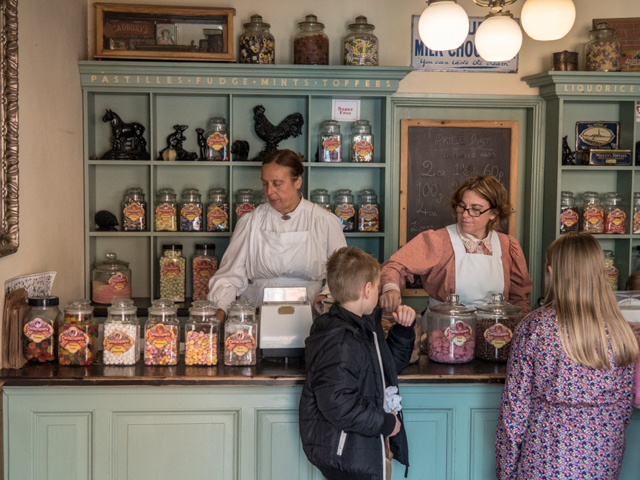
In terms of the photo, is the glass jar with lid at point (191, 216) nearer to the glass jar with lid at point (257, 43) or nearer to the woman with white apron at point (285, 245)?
the woman with white apron at point (285, 245)

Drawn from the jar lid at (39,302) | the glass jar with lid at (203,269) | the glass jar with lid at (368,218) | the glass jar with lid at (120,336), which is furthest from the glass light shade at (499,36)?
the glass jar with lid at (203,269)

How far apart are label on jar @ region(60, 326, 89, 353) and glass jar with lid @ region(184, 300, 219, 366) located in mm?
318

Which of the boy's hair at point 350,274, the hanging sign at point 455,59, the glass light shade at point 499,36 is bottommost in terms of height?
the boy's hair at point 350,274

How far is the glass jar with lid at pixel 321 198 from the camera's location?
3.66 meters

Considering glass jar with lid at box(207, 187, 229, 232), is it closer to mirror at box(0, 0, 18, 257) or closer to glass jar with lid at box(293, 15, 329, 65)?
glass jar with lid at box(293, 15, 329, 65)

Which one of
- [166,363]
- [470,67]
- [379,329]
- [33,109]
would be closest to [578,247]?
[379,329]

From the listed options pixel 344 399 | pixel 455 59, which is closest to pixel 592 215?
pixel 455 59

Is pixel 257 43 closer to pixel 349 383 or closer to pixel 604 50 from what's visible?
pixel 604 50

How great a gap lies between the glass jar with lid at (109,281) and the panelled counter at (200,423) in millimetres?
1357

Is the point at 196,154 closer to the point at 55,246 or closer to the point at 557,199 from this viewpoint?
the point at 55,246

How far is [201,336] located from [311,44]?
1.96 m

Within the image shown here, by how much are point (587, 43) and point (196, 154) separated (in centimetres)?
221

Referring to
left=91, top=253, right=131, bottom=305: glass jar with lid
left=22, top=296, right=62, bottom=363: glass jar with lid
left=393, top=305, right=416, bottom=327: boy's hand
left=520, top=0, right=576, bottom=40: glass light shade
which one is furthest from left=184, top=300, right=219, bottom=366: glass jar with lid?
left=91, top=253, right=131, bottom=305: glass jar with lid

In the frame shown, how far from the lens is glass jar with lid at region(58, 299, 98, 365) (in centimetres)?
210
